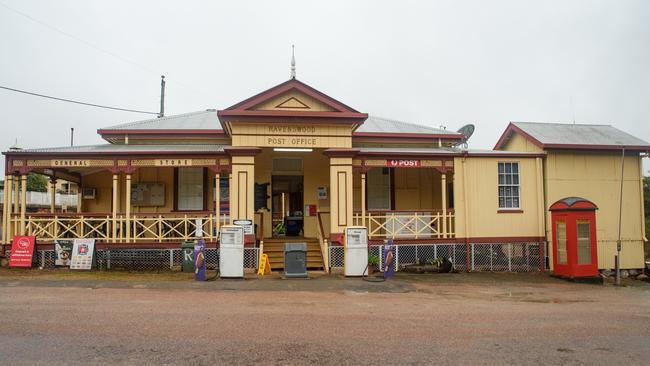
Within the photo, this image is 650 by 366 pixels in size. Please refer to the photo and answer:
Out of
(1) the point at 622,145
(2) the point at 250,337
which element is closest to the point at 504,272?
(1) the point at 622,145

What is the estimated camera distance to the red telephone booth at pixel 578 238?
49.7 feet

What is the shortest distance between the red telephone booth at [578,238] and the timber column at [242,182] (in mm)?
9882

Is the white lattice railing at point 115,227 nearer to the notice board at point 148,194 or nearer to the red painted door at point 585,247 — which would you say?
the notice board at point 148,194

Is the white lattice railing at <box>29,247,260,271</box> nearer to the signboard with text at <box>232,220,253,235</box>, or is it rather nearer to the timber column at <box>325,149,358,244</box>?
the signboard with text at <box>232,220,253,235</box>

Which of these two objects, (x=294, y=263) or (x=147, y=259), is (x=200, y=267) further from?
(x=147, y=259)

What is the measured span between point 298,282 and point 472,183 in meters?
7.28

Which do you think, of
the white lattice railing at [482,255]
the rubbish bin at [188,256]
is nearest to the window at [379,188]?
the white lattice railing at [482,255]


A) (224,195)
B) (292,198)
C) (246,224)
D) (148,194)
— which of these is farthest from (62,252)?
(292,198)

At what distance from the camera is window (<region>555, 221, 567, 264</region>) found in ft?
51.2

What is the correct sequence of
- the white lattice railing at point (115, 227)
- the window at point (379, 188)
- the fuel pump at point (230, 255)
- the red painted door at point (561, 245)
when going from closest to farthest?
the fuel pump at point (230, 255)
the red painted door at point (561, 245)
the white lattice railing at point (115, 227)
the window at point (379, 188)

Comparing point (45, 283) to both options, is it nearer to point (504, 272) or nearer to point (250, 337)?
point (250, 337)

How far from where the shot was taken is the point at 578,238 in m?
15.4

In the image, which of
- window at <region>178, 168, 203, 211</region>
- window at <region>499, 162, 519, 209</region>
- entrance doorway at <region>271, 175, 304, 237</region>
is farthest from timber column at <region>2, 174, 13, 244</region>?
window at <region>499, 162, 519, 209</region>

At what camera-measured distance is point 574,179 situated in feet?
56.3
